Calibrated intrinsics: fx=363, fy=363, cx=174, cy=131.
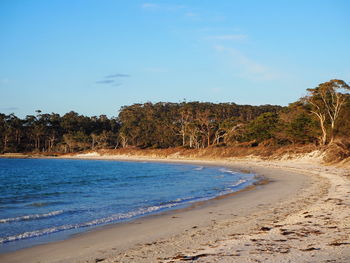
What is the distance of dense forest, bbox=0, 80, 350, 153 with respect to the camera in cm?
5009

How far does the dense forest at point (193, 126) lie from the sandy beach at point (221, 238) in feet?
85.6

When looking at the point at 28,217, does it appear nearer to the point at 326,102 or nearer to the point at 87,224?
the point at 87,224

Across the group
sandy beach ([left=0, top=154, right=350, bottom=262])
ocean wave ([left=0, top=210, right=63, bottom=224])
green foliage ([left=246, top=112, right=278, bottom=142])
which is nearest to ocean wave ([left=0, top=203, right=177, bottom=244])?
sandy beach ([left=0, top=154, right=350, bottom=262])

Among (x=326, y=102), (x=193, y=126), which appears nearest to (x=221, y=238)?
(x=326, y=102)

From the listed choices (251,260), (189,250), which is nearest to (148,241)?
(189,250)

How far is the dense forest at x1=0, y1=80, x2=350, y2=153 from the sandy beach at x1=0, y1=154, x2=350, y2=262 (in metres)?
26.1

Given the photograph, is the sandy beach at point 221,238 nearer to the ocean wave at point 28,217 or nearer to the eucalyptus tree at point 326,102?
the ocean wave at point 28,217

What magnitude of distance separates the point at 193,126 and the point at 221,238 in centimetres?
7425

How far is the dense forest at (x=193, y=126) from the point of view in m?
50.1

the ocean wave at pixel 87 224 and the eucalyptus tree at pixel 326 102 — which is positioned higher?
the eucalyptus tree at pixel 326 102

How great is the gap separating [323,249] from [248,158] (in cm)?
4774

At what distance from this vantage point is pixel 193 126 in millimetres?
82875

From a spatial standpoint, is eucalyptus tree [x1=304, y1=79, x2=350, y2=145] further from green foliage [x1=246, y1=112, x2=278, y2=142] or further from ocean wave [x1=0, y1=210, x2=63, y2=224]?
ocean wave [x1=0, y1=210, x2=63, y2=224]

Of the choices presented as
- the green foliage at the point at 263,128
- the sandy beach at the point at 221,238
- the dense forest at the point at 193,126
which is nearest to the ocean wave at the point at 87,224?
the sandy beach at the point at 221,238
